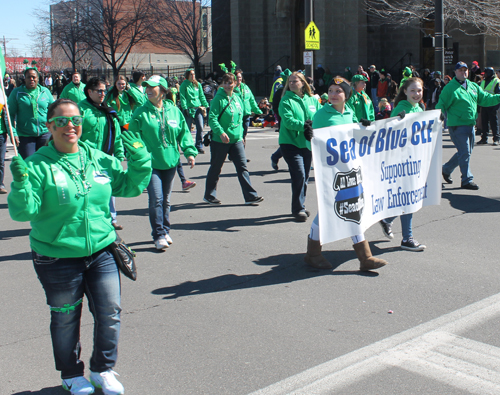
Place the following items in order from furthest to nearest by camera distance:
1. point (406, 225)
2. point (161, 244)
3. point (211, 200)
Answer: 1. point (211, 200)
2. point (161, 244)
3. point (406, 225)

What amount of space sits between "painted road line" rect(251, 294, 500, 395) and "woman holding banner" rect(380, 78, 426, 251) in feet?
6.52

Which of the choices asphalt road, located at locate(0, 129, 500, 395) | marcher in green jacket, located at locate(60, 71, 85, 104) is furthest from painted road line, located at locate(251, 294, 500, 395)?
marcher in green jacket, located at locate(60, 71, 85, 104)

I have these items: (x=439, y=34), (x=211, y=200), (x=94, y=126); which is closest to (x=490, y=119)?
(x=439, y=34)

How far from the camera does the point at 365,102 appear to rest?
9.95 m

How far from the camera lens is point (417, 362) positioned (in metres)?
3.99

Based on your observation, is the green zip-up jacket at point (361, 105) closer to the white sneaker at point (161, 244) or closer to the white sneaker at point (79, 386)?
the white sneaker at point (161, 244)

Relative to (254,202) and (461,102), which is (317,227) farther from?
(461,102)

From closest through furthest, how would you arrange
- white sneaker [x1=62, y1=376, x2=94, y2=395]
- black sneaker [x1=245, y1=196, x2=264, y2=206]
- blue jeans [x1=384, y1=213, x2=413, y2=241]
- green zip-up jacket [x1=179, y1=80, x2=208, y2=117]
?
white sneaker [x1=62, y1=376, x2=94, y2=395], blue jeans [x1=384, y1=213, x2=413, y2=241], black sneaker [x1=245, y1=196, x2=264, y2=206], green zip-up jacket [x1=179, y1=80, x2=208, y2=117]

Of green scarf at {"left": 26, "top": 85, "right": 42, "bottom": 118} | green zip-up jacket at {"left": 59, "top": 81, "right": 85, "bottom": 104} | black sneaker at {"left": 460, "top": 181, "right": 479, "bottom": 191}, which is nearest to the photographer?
green scarf at {"left": 26, "top": 85, "right": 42, "bottom": 118}

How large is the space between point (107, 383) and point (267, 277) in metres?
2.49

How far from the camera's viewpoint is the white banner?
18.4 feet

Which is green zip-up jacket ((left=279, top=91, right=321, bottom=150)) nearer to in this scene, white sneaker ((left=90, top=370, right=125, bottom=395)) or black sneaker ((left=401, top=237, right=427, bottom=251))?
black sneaker ((left=401, top=237, right=427, bottom=251))

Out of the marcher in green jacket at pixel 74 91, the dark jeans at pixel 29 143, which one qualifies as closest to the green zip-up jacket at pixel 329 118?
the dark jeans at pixel 29 143

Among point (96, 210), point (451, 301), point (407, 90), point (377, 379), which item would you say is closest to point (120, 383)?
point (96, 210)
